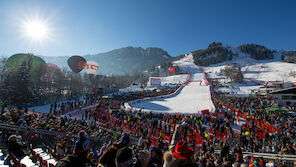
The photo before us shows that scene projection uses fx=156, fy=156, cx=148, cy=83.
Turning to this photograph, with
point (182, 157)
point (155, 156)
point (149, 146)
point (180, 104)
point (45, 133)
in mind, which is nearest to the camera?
point (182, 157)

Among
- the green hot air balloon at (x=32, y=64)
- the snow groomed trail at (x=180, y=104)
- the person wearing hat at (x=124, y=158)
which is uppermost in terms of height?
the green hot air balloon at (x=32, y=64)

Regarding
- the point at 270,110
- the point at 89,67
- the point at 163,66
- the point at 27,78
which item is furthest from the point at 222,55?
the point at 27,78

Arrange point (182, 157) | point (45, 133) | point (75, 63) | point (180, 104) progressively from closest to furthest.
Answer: point (182, 157)
point (45, 133)
point (180, 104)
point (75, 63)

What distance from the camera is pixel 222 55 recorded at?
152000 mm

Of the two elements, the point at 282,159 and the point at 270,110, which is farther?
the point at 270,110

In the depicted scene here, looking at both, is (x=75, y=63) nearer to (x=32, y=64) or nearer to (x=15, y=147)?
(x=32, y=64)

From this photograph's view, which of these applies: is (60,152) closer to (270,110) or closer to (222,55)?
(270,110)

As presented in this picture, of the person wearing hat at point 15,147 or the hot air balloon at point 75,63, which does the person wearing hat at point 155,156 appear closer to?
the person wearing hat at point 15,147

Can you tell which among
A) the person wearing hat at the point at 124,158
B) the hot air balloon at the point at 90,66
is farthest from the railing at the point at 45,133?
the hot air balloon at the point at 90,66

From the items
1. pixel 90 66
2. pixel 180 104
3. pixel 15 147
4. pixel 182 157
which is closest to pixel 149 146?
pixel 15 147

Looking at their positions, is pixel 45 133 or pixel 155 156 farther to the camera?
pixel 45 133

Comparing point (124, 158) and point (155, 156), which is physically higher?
point (124, 158)

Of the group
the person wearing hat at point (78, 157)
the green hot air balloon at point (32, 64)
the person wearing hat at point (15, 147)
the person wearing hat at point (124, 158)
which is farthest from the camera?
the green hot air balloon at point (32, 64)

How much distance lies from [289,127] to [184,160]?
17.0 meters
